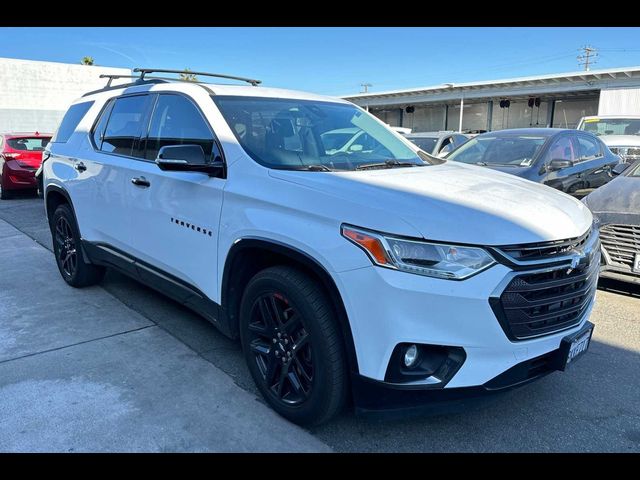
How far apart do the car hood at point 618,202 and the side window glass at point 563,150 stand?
1.59m

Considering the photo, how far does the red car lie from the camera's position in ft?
39.2

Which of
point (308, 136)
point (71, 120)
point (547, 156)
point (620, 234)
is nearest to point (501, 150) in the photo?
point (547, 156)

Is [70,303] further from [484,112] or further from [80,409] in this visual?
[484,112]

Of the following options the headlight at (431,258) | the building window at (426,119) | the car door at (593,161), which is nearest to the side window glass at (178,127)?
the headlight at (431,258)

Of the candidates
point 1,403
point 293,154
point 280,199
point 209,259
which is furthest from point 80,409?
point 293,154

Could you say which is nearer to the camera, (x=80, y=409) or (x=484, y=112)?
(x=80, y=409)

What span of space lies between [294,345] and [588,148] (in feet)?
23.3

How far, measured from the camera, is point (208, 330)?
4.13 metres

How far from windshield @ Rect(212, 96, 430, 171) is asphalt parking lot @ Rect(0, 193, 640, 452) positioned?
1.49 metres

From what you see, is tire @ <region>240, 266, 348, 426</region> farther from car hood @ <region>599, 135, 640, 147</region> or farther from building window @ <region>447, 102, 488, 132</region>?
building window @ <region>447, 102, 488, 132</region>

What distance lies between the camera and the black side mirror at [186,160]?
119 inches

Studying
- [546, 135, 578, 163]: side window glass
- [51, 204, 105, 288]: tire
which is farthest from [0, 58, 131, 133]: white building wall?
[546, 135, 578, 163]: side window glass
